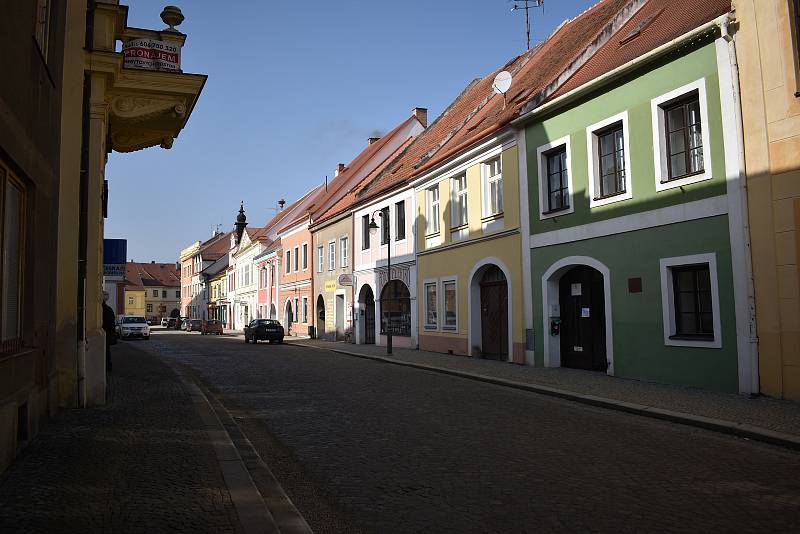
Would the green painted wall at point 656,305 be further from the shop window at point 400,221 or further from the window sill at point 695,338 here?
the shop window at point 400,221

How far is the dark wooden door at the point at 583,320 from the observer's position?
15.2 m

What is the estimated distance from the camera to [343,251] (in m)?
32.5

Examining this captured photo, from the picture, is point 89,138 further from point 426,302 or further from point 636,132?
point 426,302

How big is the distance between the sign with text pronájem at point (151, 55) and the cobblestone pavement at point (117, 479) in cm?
570

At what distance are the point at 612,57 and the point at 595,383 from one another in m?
7.65

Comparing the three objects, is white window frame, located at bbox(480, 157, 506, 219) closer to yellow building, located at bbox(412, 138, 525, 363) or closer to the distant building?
yellow building, located at bbox(412, 138, 525, 363)

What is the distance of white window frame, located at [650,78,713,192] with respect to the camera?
11891mm

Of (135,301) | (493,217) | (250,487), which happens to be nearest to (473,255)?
(493,217)

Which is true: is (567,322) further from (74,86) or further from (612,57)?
(74,86)

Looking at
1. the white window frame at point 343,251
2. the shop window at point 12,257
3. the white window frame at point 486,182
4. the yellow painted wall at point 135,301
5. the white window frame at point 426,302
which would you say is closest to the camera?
the shop window at point 12,257

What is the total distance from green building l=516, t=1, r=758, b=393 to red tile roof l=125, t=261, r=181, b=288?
10389 centimetres

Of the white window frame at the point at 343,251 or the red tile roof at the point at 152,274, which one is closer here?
the white window frame at the point at 343,251

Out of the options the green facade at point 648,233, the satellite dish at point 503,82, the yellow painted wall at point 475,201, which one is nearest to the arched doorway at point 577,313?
the green facade at point 648,233

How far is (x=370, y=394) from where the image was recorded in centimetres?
1216
